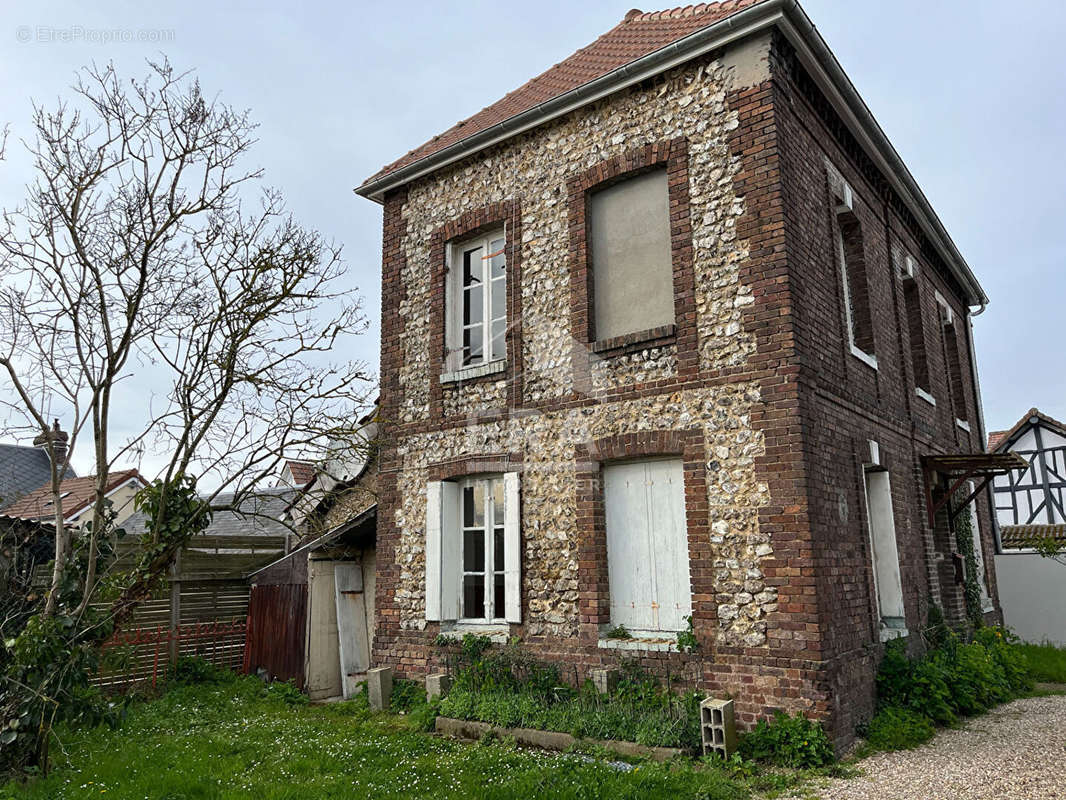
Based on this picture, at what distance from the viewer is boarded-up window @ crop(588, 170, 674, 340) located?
793 cm

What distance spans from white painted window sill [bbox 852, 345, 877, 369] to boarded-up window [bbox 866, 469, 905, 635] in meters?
1.25

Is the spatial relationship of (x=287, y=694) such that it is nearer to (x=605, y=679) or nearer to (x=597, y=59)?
(x=605, y=679)

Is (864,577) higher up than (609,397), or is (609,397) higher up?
(609,397)

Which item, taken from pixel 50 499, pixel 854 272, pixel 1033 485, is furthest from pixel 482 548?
pixel 1033 485

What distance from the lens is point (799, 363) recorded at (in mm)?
6730

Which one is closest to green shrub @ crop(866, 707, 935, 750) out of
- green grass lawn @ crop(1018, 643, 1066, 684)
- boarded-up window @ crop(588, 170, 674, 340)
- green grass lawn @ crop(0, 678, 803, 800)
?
green grass lawn @ crop(0, 678, 803, 800)

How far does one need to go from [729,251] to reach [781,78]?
190 cm

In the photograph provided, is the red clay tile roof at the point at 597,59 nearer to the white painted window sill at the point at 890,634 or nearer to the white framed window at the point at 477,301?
the white framed window at the point at 477,301

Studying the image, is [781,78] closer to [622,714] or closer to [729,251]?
[729,251]

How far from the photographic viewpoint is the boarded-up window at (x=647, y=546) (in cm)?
729

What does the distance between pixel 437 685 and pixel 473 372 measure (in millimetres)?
3595

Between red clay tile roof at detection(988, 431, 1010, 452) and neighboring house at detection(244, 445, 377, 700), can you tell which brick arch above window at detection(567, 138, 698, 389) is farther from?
red clay tile roof at detection(988, 431, 1010, 452)

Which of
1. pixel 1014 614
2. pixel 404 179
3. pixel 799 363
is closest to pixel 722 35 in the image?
pixel 799 363

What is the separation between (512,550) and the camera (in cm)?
819
